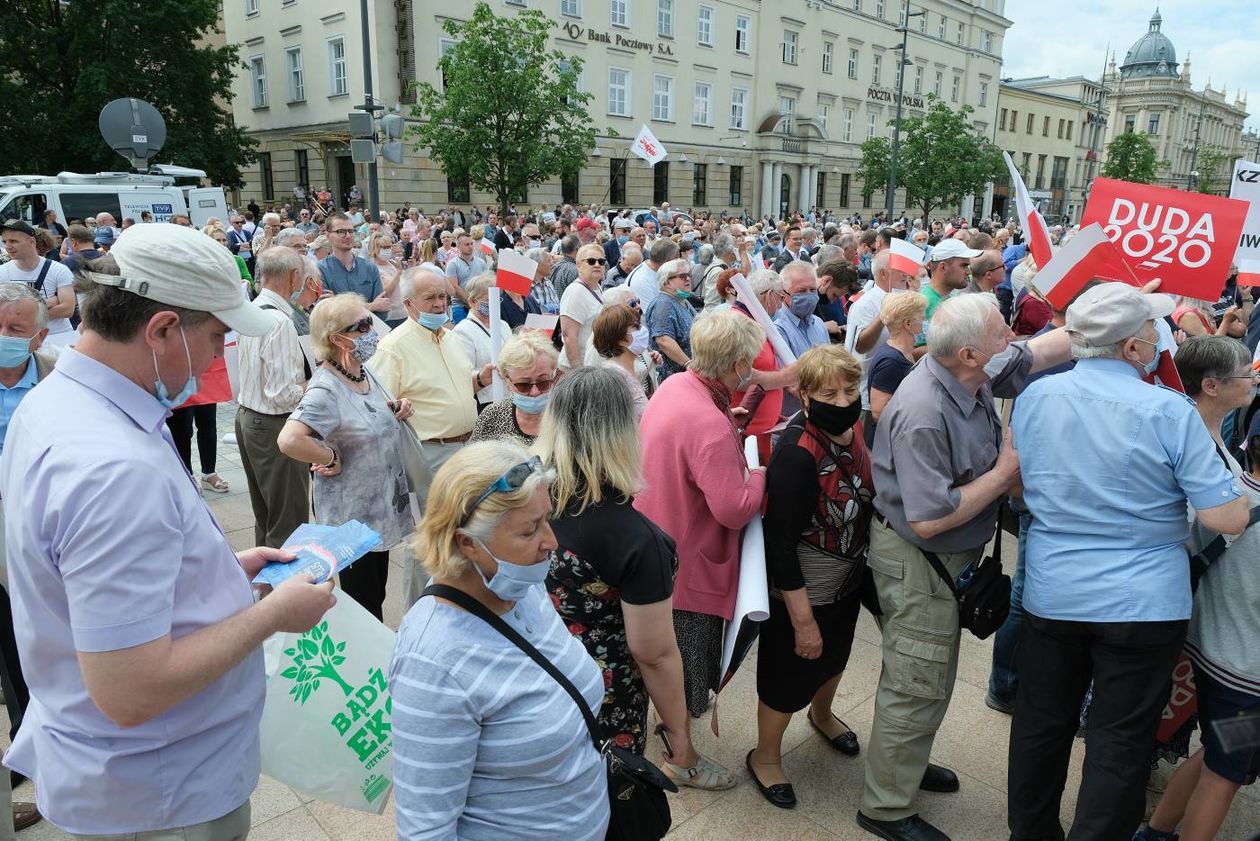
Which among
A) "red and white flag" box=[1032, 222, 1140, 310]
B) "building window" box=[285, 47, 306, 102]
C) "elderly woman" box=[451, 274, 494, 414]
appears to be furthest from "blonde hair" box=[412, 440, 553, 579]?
"building window" box=[285, 47, 306, 102]

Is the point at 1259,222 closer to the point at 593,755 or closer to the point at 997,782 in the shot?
the point at 997,782

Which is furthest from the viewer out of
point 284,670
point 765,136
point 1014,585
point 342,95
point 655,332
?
point 765,136

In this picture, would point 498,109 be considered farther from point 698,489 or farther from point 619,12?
point 698,489

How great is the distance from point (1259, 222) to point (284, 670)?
6.18m

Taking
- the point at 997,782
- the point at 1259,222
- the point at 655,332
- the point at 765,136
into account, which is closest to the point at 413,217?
the point at 655,332

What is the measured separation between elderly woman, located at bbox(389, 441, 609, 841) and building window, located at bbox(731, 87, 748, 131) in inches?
1654

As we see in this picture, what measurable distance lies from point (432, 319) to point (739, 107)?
4012cm

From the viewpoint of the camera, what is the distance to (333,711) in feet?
7.05

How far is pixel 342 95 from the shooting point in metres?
29.9

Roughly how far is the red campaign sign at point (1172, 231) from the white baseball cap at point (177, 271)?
4.14m

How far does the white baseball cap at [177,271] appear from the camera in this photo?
157 cm

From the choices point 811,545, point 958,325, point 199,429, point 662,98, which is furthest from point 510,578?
point 662,98

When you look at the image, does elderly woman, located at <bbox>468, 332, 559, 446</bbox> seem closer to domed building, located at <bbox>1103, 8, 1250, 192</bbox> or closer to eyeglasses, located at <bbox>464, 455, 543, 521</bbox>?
eyeglasses, located at <bbox>464, 455, 543, 521</bbox>

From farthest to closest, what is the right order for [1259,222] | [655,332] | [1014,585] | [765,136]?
[765,136] < [655,332] < [1259,222] < [1014,585]
